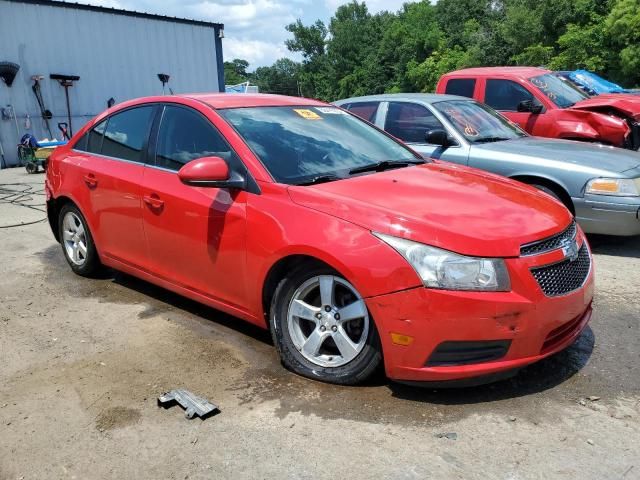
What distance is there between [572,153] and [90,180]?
15.0ft

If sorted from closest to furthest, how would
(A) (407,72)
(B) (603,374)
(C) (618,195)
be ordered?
(B) (603,374)
(C) (618,195)
(A) (407,72)

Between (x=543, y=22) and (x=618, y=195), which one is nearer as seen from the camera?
(x=618, y=195)

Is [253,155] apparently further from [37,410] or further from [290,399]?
[37,410]

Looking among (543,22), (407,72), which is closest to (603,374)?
(543,22)

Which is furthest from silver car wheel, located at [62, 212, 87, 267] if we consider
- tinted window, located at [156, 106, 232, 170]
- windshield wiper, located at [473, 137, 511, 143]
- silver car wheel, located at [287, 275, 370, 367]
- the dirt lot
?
windshield wiper, located at [473, 137, 511, 143]

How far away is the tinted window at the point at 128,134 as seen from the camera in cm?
439

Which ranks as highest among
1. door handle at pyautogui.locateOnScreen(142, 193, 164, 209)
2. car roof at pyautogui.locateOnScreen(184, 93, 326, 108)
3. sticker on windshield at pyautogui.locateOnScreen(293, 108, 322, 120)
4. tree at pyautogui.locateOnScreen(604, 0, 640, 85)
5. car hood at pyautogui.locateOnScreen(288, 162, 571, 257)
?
tree at pyautogui.locateOnScreen(604, 0, 640, 85)

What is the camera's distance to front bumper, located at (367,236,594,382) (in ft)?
9.18

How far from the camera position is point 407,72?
63.2m

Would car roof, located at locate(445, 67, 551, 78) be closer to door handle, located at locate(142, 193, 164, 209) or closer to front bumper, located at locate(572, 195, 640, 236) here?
front bumper, located at locate(572, 195, 640, 236)

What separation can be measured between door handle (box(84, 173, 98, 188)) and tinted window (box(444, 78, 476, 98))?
19.5 ft

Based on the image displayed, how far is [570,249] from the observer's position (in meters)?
3.20

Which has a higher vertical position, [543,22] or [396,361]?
[543,22]

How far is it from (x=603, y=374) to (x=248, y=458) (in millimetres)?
2063
